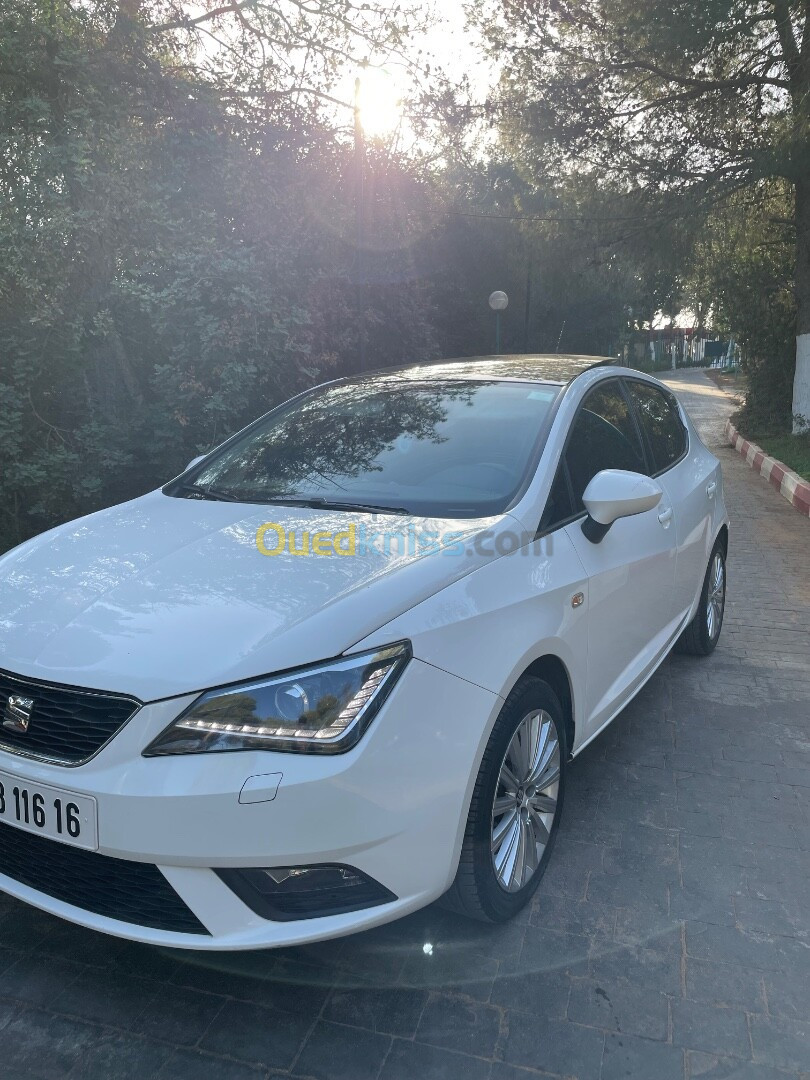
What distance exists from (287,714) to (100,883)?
2.10 ft

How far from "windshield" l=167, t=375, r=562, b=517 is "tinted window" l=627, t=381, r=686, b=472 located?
2.84 feet

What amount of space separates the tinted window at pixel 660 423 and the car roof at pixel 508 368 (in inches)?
9.8

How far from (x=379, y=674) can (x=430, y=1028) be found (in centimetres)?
94

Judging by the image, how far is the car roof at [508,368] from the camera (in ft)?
12.6

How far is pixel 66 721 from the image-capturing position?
7.19 ft

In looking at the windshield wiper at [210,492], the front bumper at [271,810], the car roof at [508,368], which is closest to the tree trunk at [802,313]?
the car roof at [508,368]

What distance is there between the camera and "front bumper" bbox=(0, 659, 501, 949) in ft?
6.78

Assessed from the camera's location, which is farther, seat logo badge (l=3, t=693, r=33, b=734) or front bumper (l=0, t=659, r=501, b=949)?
seat logo badge (l=3, t=693, r=33, b=734)

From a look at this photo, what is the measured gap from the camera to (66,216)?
6.98 meters

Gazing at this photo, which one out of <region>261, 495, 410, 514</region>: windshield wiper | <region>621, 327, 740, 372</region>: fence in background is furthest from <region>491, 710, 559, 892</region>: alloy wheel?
<region>621, 327, 740, 372</region>: fence in background

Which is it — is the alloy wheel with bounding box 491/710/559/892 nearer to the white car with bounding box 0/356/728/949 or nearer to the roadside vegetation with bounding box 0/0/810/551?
the white car with bounding box 0/356/728/949

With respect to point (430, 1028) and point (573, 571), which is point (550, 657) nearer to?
point (573, 571)

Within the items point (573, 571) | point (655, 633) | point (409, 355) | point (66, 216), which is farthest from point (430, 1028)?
point (409, 355)

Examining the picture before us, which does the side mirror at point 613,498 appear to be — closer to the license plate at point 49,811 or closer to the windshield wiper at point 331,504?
the windshield wiper at point 331,504
